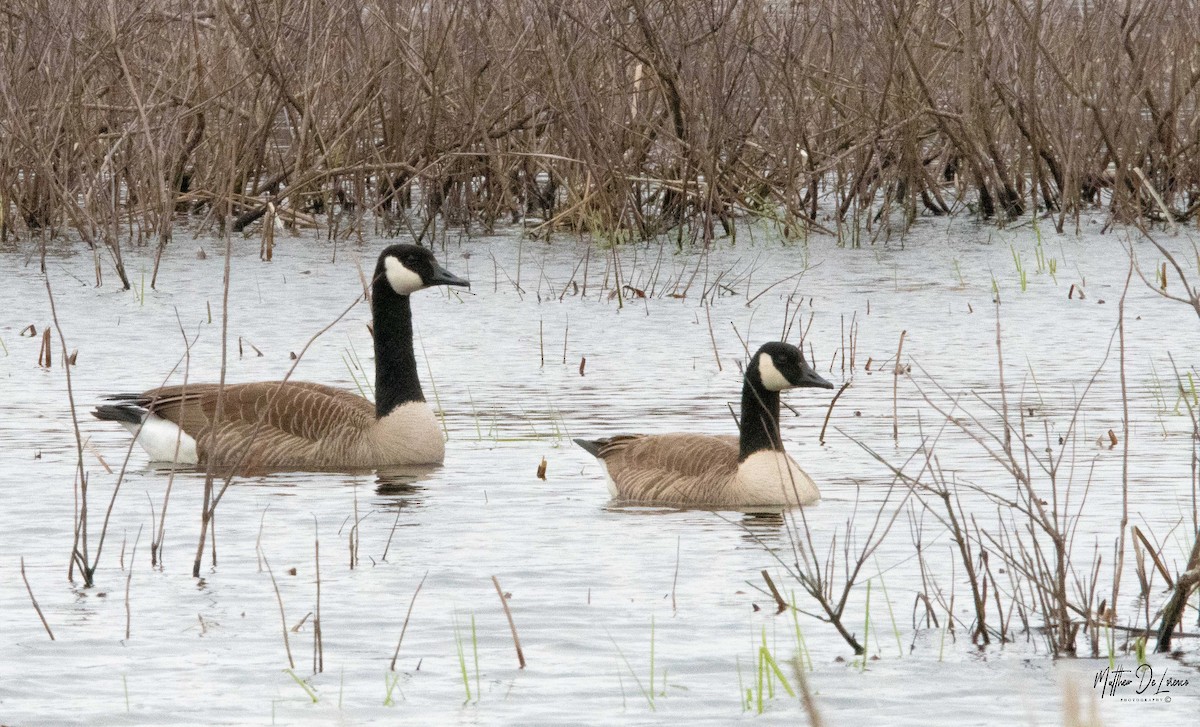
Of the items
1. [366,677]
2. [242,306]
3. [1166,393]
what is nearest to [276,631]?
[366,677]

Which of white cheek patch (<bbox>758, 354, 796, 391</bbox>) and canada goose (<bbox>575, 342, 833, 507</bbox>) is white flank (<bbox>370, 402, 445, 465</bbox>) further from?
white cheek patch (<bbox>758, 354, 796, 391</bbox>)

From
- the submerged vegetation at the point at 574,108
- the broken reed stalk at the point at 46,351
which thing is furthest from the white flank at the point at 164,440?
the submerged vegetation at the point at 574,108

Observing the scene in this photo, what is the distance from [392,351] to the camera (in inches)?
378

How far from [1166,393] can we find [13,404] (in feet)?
20.0

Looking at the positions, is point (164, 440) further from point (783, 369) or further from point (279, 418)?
point (783, 369)

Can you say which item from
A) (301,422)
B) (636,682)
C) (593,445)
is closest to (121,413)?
Answer: (301,422)

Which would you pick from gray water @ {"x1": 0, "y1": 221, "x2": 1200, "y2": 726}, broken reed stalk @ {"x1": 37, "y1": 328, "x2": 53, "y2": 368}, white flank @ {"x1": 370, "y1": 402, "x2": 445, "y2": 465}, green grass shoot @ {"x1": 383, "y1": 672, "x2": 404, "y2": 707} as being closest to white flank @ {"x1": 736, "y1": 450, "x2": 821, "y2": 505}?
gray water @ {"x1": 0, "y1": 221, "x2": 1200, "y2": 726}

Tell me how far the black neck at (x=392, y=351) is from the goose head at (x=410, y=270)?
0.04 metres

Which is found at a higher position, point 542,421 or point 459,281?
point 459,281

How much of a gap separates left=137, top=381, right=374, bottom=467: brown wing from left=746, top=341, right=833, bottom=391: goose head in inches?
80.8

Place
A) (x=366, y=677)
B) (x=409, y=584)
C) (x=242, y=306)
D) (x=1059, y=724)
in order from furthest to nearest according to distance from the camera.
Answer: (x=242, y=306) → (x=409, y=584) → (x=366, y=677) → (x=1059, y=724)

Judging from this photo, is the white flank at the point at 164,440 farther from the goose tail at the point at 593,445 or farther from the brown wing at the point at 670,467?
the brown wing at the point at 670,467

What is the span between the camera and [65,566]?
21.4ft

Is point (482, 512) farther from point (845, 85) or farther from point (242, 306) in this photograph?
point (845, 85)
